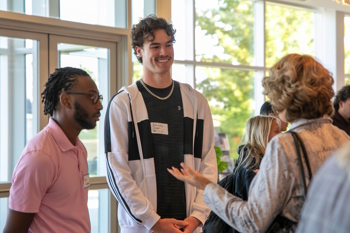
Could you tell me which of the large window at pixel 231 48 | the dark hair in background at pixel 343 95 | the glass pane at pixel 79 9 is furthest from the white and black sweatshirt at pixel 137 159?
the large window at pixel 231 48

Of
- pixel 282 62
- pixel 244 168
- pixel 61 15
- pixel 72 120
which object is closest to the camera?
pixel 282 62

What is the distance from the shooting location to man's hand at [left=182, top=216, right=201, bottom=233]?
248cm

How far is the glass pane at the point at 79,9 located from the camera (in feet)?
13.1

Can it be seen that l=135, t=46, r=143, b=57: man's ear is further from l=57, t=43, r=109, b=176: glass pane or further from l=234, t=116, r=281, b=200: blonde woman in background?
l=57, t=43, r=109, b=176: glass pane

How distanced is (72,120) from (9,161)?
2.19 meters

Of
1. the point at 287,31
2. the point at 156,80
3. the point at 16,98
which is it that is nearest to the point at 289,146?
the point at 156,80

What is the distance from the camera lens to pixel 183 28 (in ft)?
20.2

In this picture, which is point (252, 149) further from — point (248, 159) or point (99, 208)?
point (99, 208)

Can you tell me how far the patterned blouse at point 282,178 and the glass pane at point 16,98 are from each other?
2876 mm

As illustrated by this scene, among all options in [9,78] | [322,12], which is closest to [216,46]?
[322,12]

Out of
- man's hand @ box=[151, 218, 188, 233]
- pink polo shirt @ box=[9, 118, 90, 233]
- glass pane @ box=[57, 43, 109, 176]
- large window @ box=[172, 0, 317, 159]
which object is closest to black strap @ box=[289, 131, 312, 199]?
pink polo shirt @ box=[9, 118, 90, 233]

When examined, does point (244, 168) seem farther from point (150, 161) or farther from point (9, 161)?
point (9, 161)

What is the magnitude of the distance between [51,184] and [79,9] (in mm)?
2961

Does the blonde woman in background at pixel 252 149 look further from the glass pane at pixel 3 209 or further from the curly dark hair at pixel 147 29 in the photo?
the glass pane at pixel 3 209
